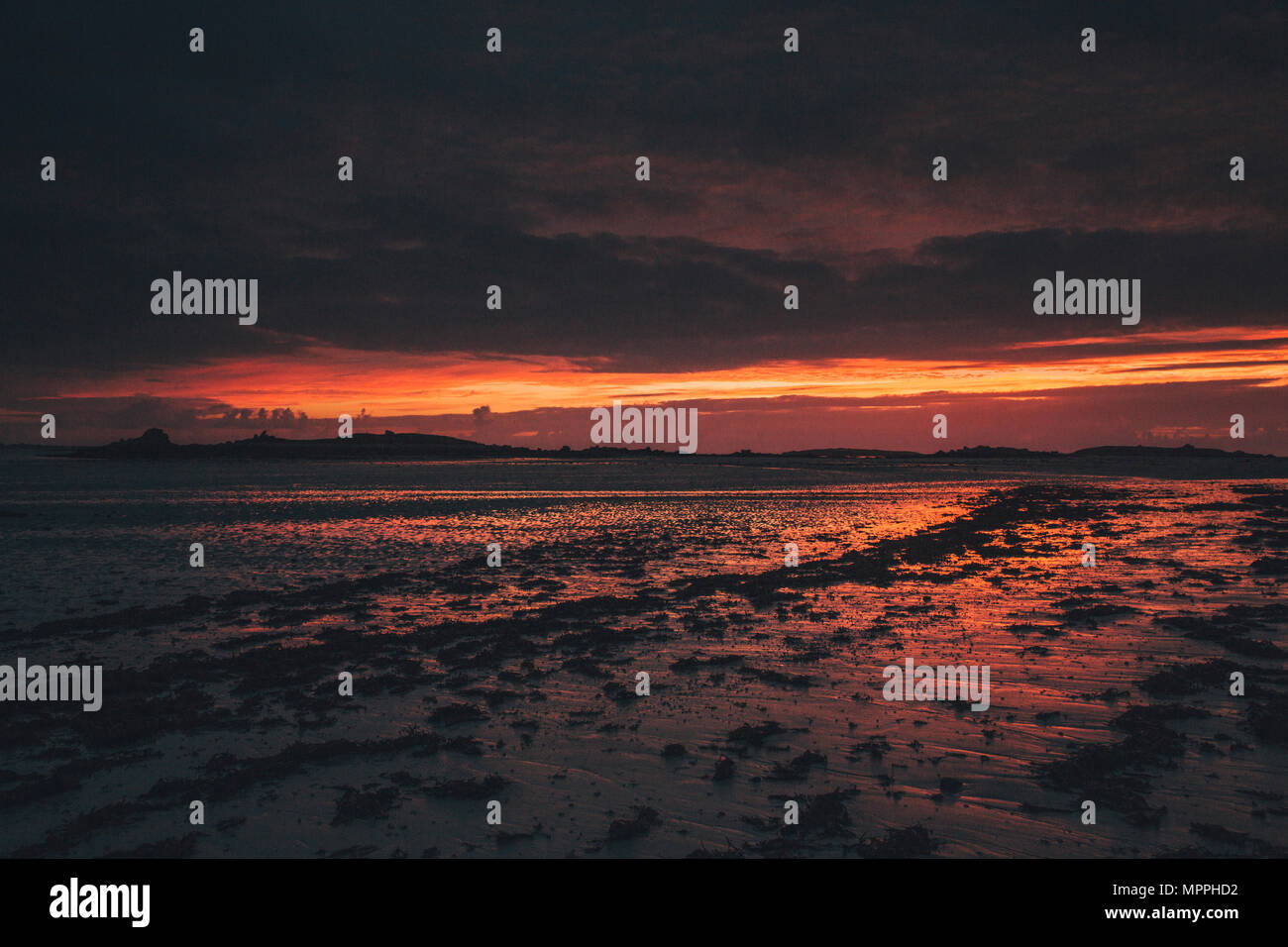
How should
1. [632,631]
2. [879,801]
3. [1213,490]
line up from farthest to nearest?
[1213,490] < [632,631] < [879,801]

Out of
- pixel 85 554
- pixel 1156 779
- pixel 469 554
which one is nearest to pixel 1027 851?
pixel 1156 779

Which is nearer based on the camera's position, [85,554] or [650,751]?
[650,751]

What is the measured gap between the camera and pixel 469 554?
26.6 meters

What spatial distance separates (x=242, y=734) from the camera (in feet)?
32.7

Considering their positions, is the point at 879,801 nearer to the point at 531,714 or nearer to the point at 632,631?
the point at 531,714

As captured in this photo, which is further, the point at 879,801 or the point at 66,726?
the point at 66,726

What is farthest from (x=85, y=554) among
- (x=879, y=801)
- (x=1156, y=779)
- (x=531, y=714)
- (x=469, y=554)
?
(x=1156, y=779)

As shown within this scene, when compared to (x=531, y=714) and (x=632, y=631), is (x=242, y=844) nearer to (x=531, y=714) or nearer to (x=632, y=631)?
(x=531, y=714)

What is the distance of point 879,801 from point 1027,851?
1389 mm

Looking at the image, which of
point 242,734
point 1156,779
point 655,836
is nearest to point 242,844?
point 242,734
